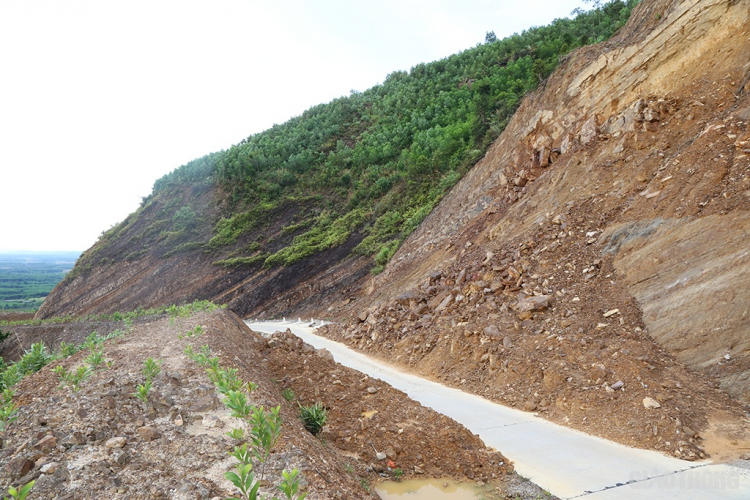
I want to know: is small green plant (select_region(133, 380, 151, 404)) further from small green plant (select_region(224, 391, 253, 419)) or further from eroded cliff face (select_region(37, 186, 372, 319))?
eroded cliff face (select_region(37, 186, 372, 319))

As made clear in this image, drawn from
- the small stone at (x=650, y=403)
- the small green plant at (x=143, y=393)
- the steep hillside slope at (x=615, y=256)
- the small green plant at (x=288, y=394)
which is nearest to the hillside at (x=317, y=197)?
the steep hillside slope at (x=615, y=256)

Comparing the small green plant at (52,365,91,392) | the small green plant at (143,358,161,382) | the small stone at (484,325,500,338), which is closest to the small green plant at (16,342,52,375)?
the small green plant at (52,365,91,392)

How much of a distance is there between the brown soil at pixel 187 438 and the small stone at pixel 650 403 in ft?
9.27

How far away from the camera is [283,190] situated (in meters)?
35.5

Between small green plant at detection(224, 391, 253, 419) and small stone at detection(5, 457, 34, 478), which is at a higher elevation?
small stone at detection(5, 457, 34, 478)

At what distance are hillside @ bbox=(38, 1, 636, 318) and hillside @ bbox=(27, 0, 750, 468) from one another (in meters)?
0.48

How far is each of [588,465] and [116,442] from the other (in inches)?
222

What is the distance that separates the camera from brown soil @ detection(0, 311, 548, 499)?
11.9 ft

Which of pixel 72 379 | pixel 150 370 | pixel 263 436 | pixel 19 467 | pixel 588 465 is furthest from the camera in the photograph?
pixel 150 370

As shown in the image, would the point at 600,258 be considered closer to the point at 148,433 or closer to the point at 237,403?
the point at 237,403

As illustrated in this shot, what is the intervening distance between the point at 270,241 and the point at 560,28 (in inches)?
1118

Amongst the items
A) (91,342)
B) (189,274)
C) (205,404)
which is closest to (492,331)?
(205,404)

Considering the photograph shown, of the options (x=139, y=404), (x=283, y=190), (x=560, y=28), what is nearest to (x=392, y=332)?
(x=139, y=404)

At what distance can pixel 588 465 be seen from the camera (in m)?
5.92
